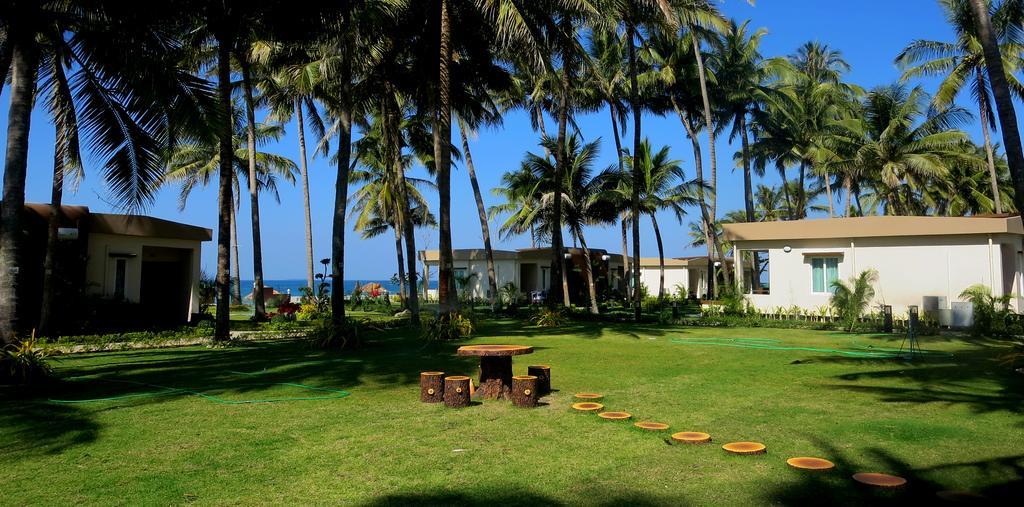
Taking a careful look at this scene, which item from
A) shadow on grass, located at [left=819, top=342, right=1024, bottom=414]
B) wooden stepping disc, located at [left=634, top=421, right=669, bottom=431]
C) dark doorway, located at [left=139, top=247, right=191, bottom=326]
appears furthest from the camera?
dark doorway, located at [left=139, top=247, right=191, bottom=326]

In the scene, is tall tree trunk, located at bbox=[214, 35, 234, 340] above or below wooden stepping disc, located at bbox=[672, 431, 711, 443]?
above

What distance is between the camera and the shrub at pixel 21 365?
8656 mm

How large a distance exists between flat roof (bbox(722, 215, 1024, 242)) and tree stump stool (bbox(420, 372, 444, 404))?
53.6 ft

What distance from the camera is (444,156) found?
16562 mm

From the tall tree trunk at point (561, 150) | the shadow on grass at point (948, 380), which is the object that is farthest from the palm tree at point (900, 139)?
the shadow on grass at point (948, 380)

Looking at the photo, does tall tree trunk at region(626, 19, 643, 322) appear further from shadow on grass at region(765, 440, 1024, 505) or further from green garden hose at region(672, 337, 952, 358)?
shadow on grass at region(765, 440, 1024, 505)

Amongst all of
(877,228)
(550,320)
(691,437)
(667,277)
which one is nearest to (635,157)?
(550,320)

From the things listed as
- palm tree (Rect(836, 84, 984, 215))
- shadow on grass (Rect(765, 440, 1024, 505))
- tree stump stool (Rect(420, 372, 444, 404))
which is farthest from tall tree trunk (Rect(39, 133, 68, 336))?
palm tree (Rect(836, 84, 984, 215))

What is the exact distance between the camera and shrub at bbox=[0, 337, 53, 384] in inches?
341

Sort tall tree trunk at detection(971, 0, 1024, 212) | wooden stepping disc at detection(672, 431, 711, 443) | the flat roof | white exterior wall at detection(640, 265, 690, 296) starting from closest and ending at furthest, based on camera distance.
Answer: wooden stepping disc at detection(672, 431, 711, 443) → tall tree trunk at detection(971, 0, 1024, 212) → the flat roof → white exterior wall at detection(640, 265, 690, 296)

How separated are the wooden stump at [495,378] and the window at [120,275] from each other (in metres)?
13.8

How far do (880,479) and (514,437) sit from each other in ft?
9.84

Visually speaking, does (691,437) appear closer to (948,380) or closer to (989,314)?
(948,380)

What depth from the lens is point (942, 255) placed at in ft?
61.6
